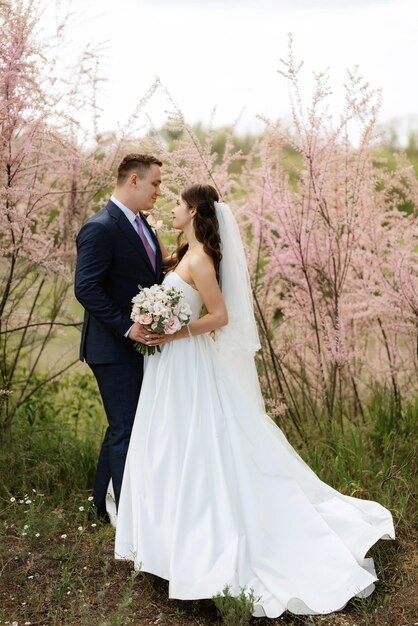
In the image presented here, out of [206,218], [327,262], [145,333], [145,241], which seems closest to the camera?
[145,333]

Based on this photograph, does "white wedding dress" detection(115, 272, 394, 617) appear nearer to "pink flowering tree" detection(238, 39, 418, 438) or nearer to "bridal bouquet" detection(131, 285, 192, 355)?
"bridal bouquet" detection(131, 285, 192, 355)

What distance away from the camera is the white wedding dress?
3.70m

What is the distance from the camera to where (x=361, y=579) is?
3.73m

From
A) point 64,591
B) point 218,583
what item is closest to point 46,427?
point 64,591

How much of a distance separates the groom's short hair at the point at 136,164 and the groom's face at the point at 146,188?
19mm

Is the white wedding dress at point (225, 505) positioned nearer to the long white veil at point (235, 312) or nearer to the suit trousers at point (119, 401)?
the long white veil at point (235, 312)

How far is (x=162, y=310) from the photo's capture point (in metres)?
3.87

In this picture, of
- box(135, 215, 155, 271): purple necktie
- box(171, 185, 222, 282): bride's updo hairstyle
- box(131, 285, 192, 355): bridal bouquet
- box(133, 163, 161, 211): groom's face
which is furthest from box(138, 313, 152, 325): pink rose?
box(133, 163, 161, 211): groom's face

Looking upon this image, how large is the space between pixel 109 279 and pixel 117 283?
0.05 m

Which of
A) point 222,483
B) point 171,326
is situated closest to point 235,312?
point 171,326

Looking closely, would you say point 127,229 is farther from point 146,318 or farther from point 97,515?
point 97,515

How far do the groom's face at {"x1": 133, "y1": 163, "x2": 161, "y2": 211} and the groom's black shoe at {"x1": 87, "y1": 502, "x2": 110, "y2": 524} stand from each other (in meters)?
1.70

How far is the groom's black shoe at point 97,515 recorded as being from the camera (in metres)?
4.66

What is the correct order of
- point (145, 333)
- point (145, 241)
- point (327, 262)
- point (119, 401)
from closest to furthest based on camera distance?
point (145, 333) < point (119, 401) < point (145, 241) < point (327, 262)
